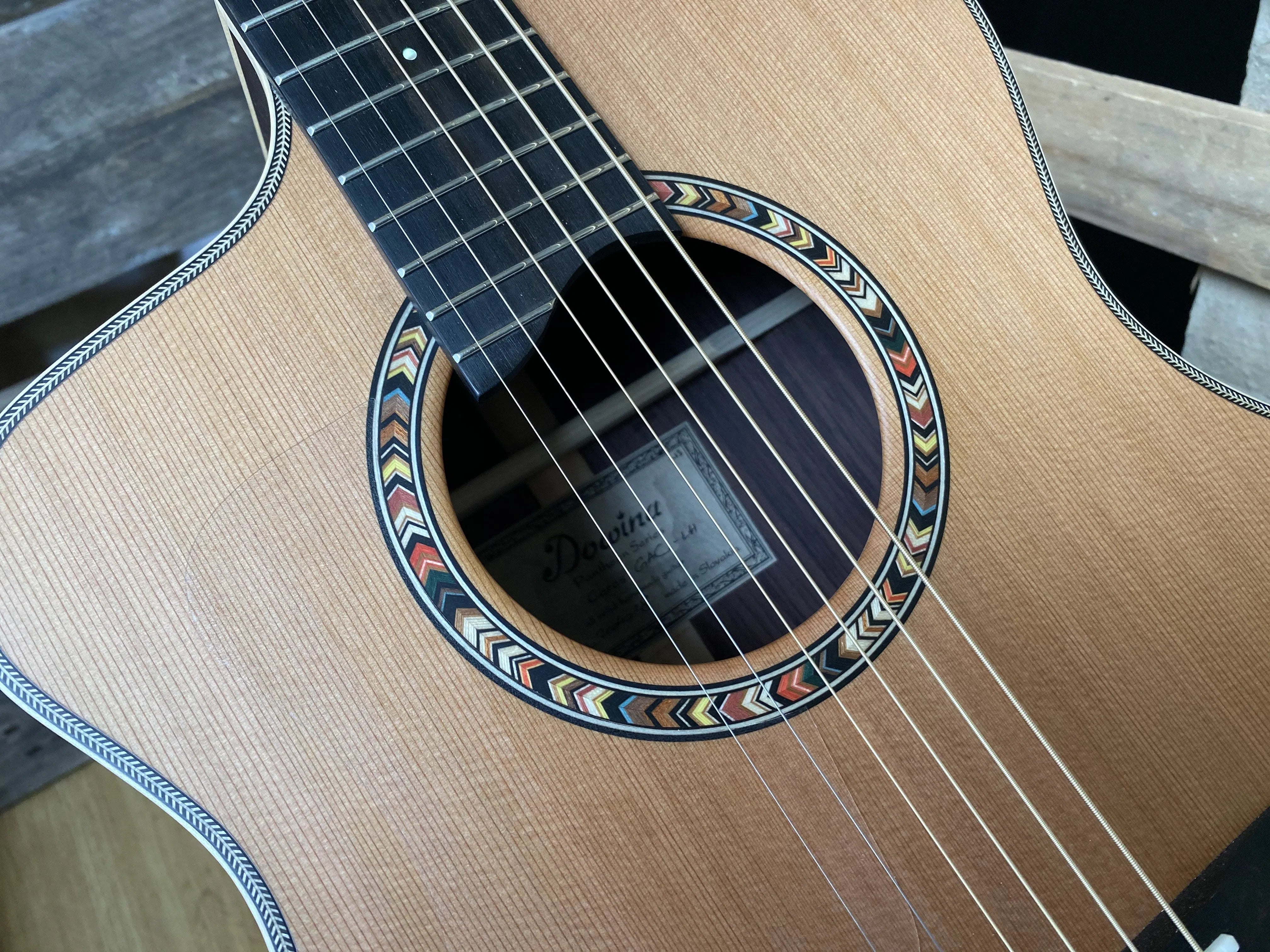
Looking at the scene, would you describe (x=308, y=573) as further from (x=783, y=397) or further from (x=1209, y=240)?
(x=1209, y=240)

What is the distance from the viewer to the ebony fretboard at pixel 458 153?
79 cm

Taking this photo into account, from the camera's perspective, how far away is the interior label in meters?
0.92

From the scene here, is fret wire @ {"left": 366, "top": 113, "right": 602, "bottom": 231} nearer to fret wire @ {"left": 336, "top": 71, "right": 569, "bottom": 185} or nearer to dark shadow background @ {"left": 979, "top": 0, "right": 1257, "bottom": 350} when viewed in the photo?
fret wire @ {"left": 336, "top": 71, "right": 569, "bottom": 185}

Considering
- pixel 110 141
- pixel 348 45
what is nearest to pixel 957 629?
pixel 348 45

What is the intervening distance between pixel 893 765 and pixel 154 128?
970 millimetres

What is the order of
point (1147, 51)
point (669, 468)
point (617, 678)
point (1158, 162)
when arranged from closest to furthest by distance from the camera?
1. point (617, 678)
2. point (669, 468)
3. point (1158, 162)
4. point (1147, 51)

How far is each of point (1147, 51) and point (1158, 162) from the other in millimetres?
429

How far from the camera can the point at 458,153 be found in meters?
0.82

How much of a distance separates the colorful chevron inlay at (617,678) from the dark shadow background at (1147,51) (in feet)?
→ 2.73

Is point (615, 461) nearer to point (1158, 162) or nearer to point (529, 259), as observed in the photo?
point (529, 259)

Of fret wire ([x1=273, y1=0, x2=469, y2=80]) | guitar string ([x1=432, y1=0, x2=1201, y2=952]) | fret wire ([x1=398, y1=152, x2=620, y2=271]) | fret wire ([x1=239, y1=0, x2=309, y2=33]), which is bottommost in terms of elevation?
guitar string ([x1=432, y1=0, x2=1201, y2=952])

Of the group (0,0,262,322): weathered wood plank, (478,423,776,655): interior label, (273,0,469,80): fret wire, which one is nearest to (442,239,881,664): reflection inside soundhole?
(478,423,776,655): interior label

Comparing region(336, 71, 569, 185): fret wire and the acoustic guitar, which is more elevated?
region(336, 71, 569, 185): fret wire

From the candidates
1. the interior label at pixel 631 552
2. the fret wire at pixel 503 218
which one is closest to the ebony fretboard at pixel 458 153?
the fret wire at pixel 503 218
